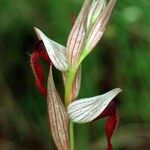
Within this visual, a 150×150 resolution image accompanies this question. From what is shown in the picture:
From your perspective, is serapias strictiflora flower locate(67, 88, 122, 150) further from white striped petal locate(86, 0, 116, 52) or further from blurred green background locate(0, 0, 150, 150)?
blurred green background locate(0, 0, 150, 150)

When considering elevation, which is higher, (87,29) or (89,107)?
(87,29)

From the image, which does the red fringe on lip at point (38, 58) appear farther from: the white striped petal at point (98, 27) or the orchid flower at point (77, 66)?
the white striped petal at point (98, 27)

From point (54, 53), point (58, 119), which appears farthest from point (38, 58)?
point (58, 119)

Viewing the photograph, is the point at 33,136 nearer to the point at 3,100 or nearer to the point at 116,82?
the point at 3,100

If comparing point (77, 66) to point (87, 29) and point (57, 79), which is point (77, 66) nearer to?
point (87, 29)

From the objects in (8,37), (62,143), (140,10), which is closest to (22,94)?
(8,37)

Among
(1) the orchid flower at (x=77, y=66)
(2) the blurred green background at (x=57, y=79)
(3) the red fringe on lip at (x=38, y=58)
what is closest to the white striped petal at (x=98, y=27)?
(1) the orchid flower at (x=77, y=66)
